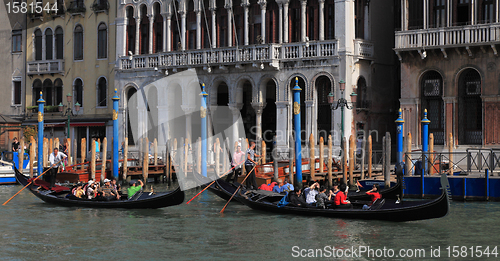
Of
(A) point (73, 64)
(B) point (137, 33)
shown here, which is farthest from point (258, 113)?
(A) point (73, 64)

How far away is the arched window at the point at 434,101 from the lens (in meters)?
22.7

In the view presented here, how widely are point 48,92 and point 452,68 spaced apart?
57.2 ft

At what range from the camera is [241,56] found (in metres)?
25.5

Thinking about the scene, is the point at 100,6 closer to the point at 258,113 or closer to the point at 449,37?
the point at 258,113

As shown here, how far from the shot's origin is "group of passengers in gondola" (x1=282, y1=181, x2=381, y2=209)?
48.6 feet

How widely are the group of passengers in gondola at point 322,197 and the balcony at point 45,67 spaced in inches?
695

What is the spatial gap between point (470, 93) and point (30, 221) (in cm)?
1370

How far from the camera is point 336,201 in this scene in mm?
14906

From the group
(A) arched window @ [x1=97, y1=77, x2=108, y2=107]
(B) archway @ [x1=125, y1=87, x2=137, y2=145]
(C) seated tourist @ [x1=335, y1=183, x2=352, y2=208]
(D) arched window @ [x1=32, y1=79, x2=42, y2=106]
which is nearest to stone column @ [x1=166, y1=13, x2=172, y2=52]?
(B) archway @ [x1=125, y1=87, x2=137, y2=145]

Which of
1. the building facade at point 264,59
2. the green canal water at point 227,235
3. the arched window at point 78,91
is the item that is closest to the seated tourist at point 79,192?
the green canal water at point 227,235

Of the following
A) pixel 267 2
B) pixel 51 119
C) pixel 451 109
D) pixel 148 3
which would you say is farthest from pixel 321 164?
pixel 51 119

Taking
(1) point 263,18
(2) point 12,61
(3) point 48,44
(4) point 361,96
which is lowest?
(4) point 361,96

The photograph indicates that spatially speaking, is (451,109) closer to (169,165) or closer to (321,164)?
(321,164)

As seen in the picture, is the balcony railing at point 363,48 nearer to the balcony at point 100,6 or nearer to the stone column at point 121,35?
the stone column at point 121,35
